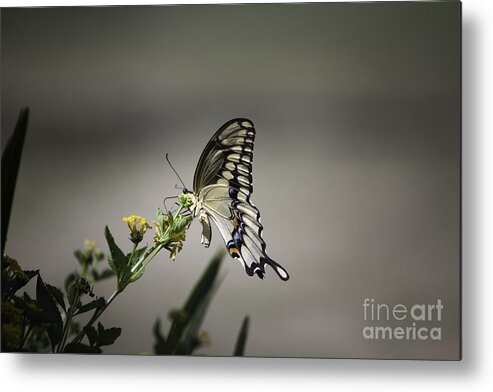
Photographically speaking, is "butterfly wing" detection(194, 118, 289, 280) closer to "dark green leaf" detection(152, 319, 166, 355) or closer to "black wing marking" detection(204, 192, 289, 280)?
"black wing marking" detection(204, 192, 289, 280)

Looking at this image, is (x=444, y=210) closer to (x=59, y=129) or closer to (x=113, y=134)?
(x=113, y=134)

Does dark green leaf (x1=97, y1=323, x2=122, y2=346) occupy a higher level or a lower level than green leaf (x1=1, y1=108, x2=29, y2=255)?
lower

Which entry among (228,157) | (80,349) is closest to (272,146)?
(228,157)

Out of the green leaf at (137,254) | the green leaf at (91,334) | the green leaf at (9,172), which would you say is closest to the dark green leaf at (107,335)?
the green leaf at (91,334)

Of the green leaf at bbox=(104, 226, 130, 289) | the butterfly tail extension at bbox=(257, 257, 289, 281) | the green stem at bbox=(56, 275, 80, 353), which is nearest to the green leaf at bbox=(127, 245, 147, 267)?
the green leaf at bbox=(104, 226, 130, 289)

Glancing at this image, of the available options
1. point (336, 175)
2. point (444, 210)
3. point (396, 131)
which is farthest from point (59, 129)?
point (444, 210)

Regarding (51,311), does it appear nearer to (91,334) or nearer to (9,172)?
(91,334)
